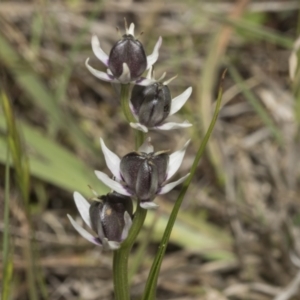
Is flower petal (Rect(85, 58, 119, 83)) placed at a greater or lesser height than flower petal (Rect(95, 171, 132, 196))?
greater

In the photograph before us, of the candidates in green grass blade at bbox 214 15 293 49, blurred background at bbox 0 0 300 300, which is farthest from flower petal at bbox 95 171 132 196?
green grass blade at bbox 214 15 293 49

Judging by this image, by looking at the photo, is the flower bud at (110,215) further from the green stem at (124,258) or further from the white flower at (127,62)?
the white flower at (127,62)

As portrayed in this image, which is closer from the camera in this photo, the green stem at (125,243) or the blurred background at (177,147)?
the green stem at (125,243)

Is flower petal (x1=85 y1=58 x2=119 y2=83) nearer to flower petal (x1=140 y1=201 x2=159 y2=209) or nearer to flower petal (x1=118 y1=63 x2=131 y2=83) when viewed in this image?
flower petal (x1=118 y1=63 x2=131 y2=83)

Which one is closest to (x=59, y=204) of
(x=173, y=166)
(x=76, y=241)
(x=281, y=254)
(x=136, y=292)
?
(x=76, y=241)

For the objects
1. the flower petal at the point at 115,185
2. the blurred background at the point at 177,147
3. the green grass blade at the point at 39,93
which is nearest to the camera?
the flower petal at the point at 115,185

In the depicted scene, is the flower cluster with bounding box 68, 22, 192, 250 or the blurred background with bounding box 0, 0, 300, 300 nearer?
the flower cluster with bounding box 68, 22, 192, 250

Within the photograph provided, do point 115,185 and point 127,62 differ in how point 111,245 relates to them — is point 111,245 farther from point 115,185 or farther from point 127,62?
point 127,62

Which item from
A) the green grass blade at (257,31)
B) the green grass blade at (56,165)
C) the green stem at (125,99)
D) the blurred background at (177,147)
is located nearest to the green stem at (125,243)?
the green stem at (125,99)

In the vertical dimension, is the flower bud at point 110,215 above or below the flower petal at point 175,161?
below
